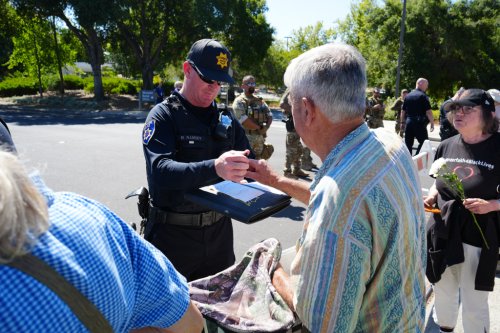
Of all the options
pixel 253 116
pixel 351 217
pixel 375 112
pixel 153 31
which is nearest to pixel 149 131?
pixel 351 217

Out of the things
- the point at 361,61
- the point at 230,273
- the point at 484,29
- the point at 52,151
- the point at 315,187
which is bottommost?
the point at 52,151

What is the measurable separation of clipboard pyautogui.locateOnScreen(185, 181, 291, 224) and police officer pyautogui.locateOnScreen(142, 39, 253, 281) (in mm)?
147

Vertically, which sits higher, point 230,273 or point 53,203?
point 53,203

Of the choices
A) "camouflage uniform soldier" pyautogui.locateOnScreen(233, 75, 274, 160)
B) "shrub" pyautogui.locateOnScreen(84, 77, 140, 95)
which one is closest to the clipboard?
"camouflage uniform soldier" pyautogui.locateOnScreen(233, 75, 274, 160)

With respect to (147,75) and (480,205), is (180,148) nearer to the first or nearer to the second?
(480,205)

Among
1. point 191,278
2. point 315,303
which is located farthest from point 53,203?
point 191,278

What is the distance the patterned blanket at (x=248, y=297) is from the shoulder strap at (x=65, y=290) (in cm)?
77

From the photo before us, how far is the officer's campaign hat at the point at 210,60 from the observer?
8.22ft

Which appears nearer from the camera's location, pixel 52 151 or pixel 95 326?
pixel 95 326

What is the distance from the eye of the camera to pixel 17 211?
2.67 feet

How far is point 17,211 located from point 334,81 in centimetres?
103

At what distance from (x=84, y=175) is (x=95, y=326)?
25.8 feet

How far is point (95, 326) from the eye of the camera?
875 millimetres

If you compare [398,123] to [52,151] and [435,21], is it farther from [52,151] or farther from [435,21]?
[435,21]
